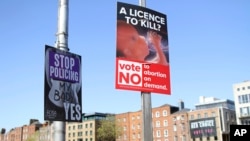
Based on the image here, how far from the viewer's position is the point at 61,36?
44.2 ft

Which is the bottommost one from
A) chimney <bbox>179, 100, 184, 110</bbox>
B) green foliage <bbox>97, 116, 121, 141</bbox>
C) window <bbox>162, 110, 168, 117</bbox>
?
green foliage <bbox>97, 116, 121, 141</bbox>

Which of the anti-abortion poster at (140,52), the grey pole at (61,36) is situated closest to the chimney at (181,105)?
the anti-abortion poster at (140,52)

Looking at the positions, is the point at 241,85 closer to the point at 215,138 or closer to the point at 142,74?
the point at 215,138

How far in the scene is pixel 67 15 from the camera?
13.9m

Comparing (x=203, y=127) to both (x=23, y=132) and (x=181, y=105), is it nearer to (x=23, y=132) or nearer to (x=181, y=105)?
(x=181, y=105)

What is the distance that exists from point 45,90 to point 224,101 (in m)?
95.3

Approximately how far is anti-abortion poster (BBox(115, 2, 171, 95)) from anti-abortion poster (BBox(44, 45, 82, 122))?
68.4 inches

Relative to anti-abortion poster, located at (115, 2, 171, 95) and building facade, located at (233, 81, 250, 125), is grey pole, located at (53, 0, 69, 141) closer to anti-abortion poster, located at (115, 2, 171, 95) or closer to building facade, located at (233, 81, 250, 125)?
anti-abortion poster, located at (115, 2, 171, 95)

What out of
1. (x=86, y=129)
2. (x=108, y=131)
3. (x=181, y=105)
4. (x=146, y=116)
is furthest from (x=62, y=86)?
(x=86, y=129)

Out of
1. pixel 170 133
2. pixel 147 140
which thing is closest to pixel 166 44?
pixel 147 140

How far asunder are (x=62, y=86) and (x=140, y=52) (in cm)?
344

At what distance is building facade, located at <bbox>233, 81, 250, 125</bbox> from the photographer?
8838 cm

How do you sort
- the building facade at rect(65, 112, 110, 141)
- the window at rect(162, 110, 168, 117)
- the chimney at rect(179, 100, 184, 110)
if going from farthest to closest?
the building facade at rect(65, 112, 110, 141)
the chimney at rect(179, 100, 184, 110)
the window at rect(162, 110, 168, 117)

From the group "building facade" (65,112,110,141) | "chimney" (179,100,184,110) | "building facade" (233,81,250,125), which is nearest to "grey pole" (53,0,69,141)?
"building facade" (233,81,250,125)
